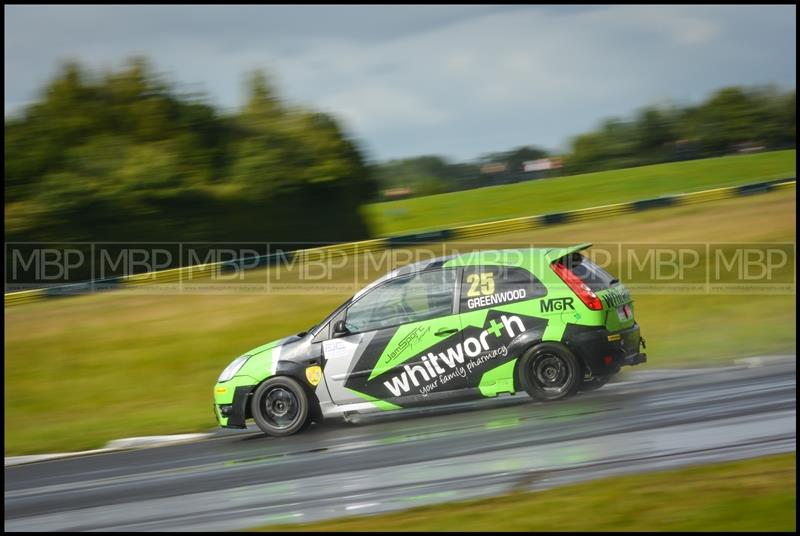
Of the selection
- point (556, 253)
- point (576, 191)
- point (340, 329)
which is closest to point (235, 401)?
point (340, 329)

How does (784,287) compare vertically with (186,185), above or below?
below

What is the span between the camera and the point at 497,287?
29.1 feet

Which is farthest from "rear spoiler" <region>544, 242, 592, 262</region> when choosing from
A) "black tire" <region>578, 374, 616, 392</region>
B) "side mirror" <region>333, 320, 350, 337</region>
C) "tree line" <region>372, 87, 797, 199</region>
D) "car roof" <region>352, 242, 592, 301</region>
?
"tree line" <region>372, 87, 797, 199</region>

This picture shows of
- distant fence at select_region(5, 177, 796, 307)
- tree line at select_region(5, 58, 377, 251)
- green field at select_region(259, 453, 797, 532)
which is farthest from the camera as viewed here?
tree line at select_region(5, 58, 377, 251)

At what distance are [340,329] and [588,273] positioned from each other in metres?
2.53

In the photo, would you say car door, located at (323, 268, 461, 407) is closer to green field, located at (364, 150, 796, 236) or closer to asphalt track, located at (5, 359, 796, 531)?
asphalt track, located at (5, 359, 796, 531)

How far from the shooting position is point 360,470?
7.14 meters

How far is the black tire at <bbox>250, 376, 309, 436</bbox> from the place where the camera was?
29.4ft

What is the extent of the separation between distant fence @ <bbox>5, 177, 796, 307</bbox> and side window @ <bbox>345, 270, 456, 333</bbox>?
39.2 ft

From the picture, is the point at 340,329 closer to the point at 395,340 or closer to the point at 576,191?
the point at 395,340

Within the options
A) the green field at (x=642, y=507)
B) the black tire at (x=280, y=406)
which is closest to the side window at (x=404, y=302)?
the black tire at (x=280, y=406)

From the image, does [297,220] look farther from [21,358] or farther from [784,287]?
[784,287]

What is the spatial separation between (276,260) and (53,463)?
41.6 ft

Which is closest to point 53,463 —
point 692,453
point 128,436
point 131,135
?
point 128,436
